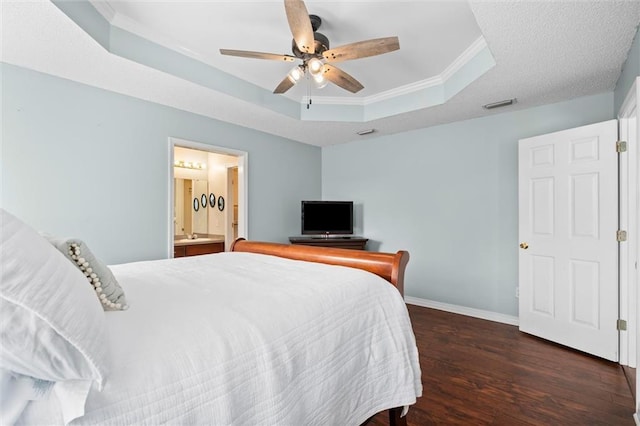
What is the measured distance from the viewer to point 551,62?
2311 mm

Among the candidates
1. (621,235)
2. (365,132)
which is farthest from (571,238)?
(365,132)

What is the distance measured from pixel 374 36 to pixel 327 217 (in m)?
2.67

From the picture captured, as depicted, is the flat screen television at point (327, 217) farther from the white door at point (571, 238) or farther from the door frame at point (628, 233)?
the door frame at point (628, 233)

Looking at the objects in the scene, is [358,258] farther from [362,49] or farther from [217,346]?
[362,49]

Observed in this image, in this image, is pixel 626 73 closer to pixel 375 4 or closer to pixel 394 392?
pixel 375 4

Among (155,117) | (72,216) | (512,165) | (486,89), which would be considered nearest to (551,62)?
(486,89)

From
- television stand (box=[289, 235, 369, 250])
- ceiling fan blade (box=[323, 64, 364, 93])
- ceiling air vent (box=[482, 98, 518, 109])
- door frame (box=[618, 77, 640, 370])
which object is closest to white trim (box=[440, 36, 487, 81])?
ceiling air vent (box=[482, 98, 518, 109])

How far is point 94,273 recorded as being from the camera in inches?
42.4

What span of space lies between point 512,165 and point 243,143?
3.29m

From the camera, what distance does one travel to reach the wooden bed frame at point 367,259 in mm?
1712

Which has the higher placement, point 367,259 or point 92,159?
point 92,159

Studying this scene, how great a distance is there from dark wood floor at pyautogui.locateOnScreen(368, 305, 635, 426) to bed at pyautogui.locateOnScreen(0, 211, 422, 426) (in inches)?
24.3

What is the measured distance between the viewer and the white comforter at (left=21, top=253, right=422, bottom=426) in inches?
28.6

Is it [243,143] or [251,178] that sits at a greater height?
[243,143]
